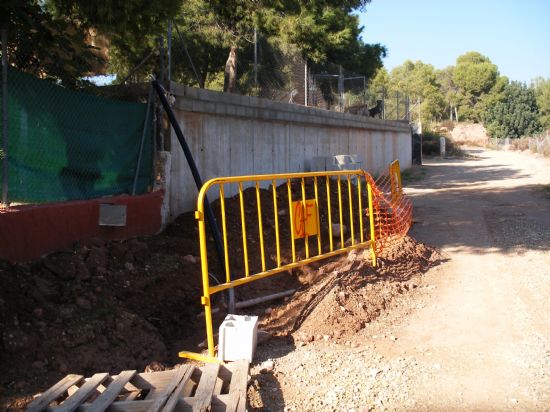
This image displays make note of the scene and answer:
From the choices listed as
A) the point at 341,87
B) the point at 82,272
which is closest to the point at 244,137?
the point at 82,272

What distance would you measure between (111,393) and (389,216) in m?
6.02

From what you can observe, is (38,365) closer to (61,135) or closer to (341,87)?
(61,135)

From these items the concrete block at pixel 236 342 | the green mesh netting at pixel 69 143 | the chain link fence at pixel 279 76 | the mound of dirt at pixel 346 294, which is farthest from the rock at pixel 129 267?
the chain link fence at pixel 279 76

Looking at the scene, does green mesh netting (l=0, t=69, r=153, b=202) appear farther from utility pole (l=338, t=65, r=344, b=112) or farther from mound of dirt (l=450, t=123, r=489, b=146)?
mound of dirt (l=450, t=123, r=489, b=146)

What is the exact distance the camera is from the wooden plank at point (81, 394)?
10.3 ft

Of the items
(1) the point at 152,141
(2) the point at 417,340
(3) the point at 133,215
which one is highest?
(1) the point at 152,141

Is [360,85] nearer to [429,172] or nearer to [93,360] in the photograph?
[429,172]

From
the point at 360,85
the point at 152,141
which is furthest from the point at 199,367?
the point at 360,85

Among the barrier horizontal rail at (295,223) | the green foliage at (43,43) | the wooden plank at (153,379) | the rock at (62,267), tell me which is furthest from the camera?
the barrier horizontal rail at (295,223)

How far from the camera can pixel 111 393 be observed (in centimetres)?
334

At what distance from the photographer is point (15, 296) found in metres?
4.32

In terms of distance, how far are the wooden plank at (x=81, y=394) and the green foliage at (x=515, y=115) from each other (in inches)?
2946

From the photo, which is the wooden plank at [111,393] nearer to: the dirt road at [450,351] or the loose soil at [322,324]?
the loose soil at [322,324]

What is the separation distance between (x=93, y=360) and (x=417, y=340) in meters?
2.84
